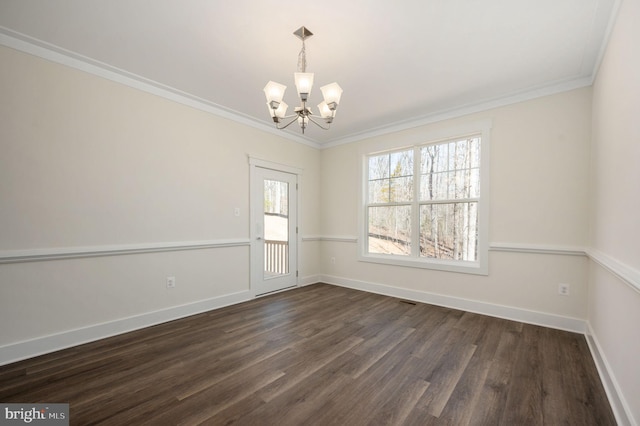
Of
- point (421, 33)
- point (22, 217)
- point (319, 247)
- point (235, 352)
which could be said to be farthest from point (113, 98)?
point (319, 247)

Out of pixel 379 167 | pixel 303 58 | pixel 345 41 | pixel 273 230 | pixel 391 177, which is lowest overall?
pixel 273 230

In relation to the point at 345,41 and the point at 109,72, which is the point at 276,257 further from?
the point at 345,41

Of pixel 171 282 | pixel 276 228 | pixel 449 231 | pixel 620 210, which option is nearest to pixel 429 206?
pixel 449 231

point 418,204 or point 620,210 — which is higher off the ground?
point 418,204

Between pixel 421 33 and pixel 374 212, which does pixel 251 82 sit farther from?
pixel 374 212

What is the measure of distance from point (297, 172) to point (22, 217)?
3395 mm

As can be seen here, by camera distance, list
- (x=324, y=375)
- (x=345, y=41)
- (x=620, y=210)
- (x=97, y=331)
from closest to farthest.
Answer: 1. (x=620, y=210)
2. (x=324, y=375)
3. (x=345, y=41)
4. (x=97, y=331)

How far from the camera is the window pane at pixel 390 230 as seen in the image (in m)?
4.24

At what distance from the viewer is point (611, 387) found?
1799 millimetres

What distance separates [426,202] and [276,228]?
2404 mm

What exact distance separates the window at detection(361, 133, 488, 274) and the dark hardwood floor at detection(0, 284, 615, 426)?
1.01 m

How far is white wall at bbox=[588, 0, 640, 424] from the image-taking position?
1.47 metres

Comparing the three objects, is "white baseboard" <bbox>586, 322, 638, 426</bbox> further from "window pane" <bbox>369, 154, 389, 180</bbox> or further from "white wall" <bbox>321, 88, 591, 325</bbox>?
"window pane" <bbox>369, 154, 389, 180</bbox>

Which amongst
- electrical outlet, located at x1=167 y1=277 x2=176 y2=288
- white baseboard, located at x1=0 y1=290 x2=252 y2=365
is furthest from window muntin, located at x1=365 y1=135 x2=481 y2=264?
electrical outlet, located at x1=167 y1=277 x2=176 y2=288
